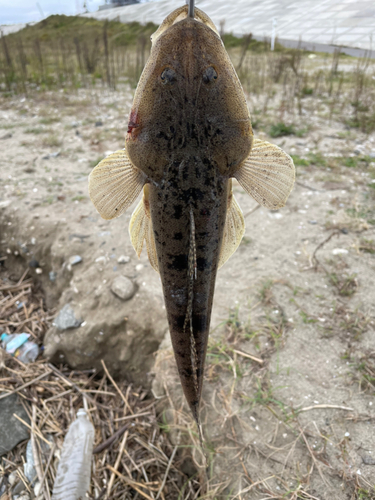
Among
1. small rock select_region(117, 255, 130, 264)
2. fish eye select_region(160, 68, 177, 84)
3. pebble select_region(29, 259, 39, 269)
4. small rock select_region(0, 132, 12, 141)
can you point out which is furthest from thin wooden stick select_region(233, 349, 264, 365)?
small rock select_region(0, 132, 12, 141)

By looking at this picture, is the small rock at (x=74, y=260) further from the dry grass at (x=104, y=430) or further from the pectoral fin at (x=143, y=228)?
the pectoral fin at (x=143, y=228)

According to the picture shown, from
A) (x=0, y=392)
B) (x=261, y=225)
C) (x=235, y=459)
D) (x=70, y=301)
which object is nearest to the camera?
(x=235, y=459)

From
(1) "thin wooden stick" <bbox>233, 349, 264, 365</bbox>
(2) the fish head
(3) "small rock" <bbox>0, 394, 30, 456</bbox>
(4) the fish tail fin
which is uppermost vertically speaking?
(2) the fish head

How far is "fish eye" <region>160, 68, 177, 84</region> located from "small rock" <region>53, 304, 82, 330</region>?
2.59 metres

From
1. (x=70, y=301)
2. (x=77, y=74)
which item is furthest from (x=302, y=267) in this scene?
(x=77, y=74)

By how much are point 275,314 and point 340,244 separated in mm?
1319

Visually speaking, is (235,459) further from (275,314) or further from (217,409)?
(275,314)

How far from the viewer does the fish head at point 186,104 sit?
3.99ft

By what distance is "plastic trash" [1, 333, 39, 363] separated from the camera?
3338mm

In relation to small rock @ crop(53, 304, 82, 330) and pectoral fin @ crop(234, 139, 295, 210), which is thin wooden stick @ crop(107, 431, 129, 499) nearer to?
small rock @ crop(53, 304, 82, 330)

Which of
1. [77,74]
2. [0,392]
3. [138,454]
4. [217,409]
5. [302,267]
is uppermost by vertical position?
[77,74]

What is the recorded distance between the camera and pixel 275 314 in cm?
304

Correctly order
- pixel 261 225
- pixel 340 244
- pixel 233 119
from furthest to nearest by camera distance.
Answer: pixel 261 225, pixel 340 244, pixel 233 119

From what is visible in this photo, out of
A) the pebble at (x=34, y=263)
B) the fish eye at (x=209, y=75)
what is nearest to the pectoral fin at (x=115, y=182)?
the fish eye at (x=209, y=75)
